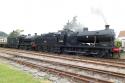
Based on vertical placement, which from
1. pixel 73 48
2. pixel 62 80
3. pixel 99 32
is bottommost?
pixel 62 80

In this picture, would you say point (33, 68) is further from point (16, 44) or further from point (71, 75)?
point (16, 44)

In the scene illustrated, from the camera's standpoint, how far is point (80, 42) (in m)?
22.9

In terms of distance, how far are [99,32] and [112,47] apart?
8.26 ft

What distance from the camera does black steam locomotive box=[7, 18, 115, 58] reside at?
20.0 metres

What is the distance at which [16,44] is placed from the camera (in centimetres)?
4078

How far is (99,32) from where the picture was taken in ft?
69.2

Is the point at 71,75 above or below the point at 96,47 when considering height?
below

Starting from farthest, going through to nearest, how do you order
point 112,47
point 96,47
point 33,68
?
point 96,47, point 112,47, point 33,68

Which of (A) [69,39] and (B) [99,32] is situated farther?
(A) [69,39]

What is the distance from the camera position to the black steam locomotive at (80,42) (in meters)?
20.0

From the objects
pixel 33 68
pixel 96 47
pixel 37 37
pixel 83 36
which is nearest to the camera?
pixel 33 68

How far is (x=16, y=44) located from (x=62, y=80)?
3190 cm

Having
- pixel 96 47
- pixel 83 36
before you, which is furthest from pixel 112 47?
pixel 83 36

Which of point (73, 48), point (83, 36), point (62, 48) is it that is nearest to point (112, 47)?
point (83, 36)
